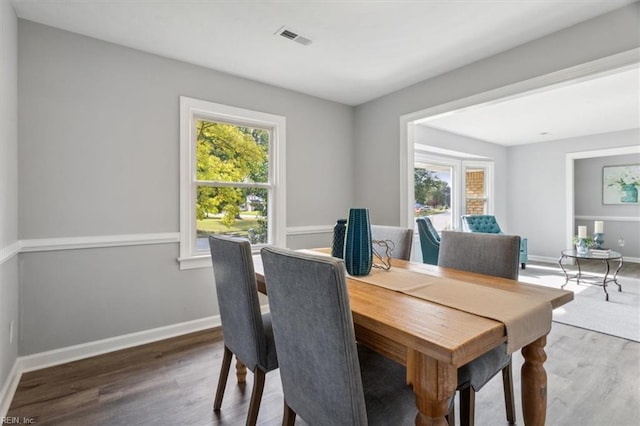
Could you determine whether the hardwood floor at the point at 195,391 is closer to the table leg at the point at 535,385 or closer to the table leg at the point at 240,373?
the table leg at the point at 240,373

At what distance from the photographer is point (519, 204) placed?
6668mm

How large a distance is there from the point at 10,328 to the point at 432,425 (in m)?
2.50

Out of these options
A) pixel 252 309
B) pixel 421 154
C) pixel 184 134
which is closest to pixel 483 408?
pixel 252 309

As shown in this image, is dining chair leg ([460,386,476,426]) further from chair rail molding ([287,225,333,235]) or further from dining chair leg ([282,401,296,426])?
chair rail molding ([287,225,333,235])

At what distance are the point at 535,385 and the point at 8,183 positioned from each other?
2.97m

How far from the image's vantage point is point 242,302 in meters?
1.49

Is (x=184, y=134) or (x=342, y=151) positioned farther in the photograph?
(x=342, y=151)

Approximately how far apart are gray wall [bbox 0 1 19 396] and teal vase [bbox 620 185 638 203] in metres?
8.99

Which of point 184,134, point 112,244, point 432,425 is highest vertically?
point 184,134

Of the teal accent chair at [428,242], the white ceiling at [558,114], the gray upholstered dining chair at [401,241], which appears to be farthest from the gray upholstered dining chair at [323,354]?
the teal accent chair at [428,242]

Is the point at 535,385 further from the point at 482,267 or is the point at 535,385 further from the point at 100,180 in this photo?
the point at 100,180

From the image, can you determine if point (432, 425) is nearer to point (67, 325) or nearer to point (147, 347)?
point (147, 347)

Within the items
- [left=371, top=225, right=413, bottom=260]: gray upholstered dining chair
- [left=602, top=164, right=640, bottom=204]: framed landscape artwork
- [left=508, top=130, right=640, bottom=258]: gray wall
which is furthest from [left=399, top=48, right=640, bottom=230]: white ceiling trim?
[left=602, top=164, right=640, bottom=204]: framed landscape artwork

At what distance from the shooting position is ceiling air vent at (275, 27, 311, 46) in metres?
2.33
